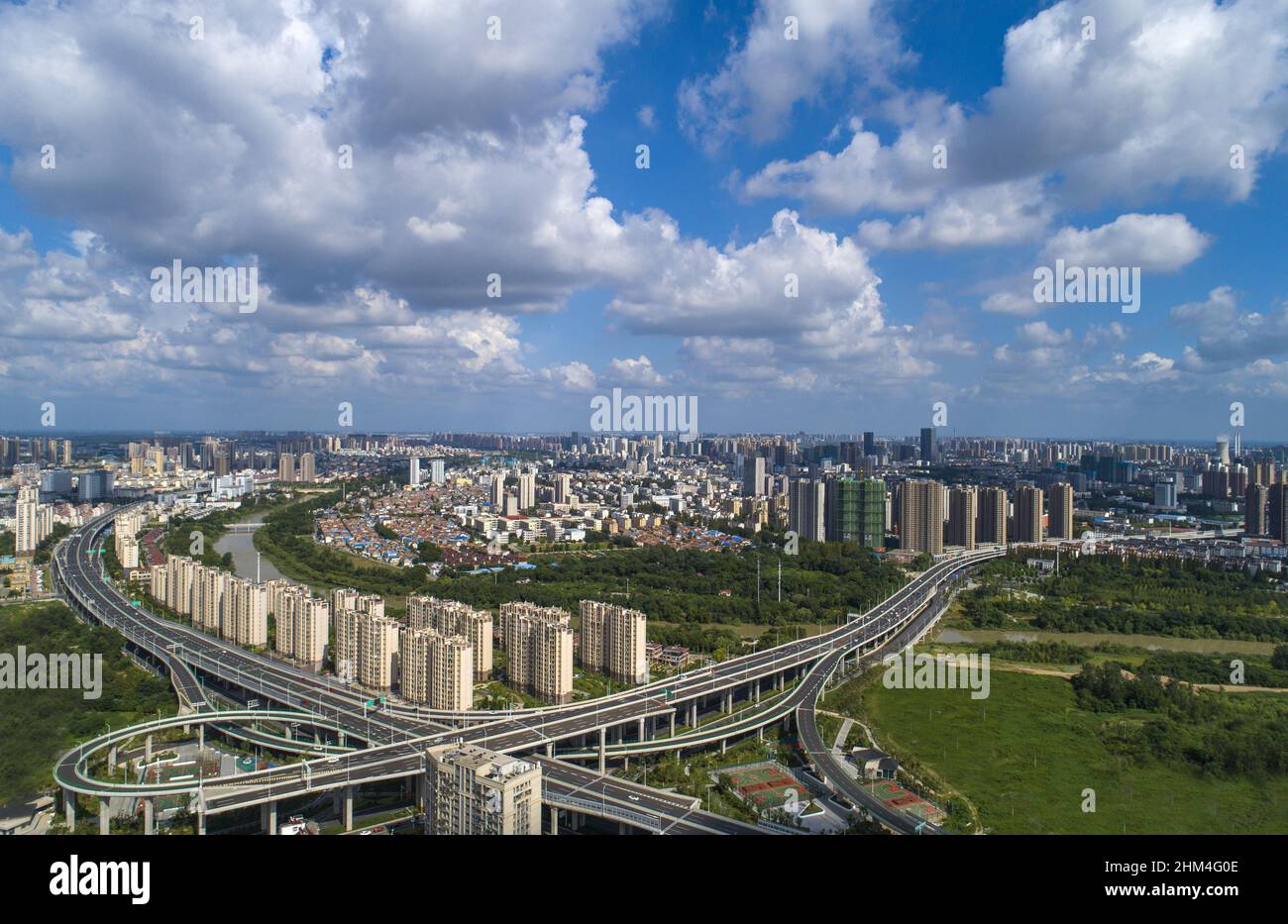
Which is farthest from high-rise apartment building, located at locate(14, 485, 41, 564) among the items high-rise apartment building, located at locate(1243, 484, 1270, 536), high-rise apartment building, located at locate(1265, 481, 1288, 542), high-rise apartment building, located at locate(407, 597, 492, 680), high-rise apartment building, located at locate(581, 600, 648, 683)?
high-rise apartment building, located at locate(1243, 484, 1270, 536)

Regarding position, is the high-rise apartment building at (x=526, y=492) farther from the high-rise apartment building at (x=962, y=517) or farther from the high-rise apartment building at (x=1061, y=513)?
the high-rise apartment building at (x=1061, y=513)

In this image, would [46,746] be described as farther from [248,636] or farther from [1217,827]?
[1217,827]

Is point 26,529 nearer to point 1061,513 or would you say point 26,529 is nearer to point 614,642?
point 614,642

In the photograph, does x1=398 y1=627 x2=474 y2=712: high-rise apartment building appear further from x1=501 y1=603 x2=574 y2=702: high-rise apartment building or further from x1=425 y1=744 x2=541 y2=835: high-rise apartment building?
x1=425 y1=744 x2=541 y2=835: high-rise apartment building

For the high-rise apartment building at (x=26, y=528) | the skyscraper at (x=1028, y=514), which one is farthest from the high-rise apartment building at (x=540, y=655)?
the skyscraper at (x=1028, y=514)

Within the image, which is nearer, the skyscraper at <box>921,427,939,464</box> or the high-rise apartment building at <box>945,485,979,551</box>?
the high-rise apartment building at <box>945,485,979,551</box>
